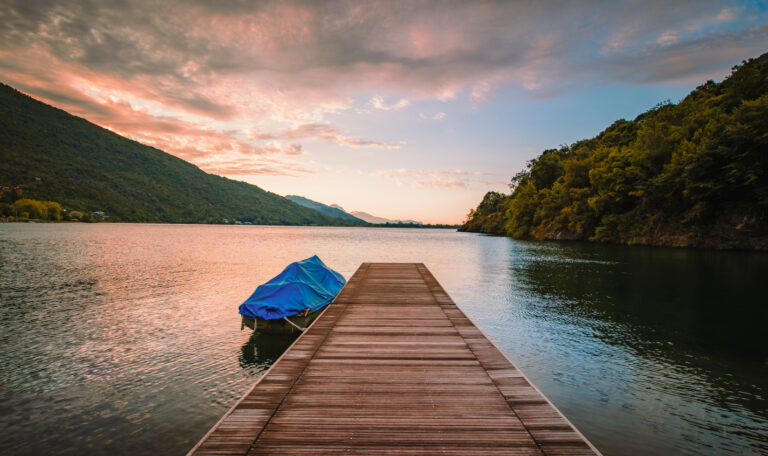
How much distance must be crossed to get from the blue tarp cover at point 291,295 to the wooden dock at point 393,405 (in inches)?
146

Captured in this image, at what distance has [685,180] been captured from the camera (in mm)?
48906

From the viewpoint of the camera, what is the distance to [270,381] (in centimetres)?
552

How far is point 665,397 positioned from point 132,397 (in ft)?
39.6

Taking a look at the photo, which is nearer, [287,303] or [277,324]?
[277,324]

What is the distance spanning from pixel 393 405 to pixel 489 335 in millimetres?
8877

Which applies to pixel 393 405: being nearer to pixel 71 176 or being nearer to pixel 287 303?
pixel 287 303

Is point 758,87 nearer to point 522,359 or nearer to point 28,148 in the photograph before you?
point 522,359

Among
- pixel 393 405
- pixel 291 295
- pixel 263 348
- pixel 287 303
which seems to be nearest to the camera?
pixel 393 405

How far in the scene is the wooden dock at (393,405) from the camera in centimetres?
378

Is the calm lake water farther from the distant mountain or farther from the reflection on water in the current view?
the distant mountain

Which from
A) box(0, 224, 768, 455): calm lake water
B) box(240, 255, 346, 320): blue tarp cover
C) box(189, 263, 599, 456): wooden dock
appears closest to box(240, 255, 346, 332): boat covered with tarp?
box(240, 255, 346, 320): blue tarp cover

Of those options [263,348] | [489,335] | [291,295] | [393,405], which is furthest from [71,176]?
[393,405]

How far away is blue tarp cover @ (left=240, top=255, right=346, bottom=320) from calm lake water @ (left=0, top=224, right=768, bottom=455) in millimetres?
1057

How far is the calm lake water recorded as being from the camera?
6.50m
